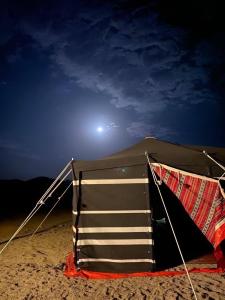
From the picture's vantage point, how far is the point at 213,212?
6.21 meters

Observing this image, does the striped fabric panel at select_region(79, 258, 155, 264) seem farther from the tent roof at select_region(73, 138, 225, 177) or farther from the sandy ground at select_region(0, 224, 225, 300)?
the tent roof at select_region(73, 138, 225, 177)

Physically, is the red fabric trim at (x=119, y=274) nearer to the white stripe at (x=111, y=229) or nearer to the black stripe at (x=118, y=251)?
the black stripe at (x=118, y=251)

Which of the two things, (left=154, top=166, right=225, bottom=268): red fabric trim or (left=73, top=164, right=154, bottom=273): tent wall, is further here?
(left=73, top=164, right=154, bottom=273): tent wall

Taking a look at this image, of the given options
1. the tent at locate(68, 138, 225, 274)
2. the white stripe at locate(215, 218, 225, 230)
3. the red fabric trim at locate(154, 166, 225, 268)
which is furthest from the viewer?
the tent at locate(68, 138, 225, 274)

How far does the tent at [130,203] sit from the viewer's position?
636cm

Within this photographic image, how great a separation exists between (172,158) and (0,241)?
7.61 meters

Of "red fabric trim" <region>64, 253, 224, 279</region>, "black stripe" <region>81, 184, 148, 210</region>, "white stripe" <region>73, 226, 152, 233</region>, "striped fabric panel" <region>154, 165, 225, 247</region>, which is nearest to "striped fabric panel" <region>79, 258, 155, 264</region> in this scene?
"red fabric trim" <region>64, 253, 224, 279</region>

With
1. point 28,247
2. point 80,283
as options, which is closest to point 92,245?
point 80,283

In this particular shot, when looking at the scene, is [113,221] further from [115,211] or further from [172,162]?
[172,162]

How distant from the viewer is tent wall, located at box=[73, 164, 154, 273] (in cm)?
641

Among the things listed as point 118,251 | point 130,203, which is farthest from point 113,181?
point 118,251

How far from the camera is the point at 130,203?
650 cm

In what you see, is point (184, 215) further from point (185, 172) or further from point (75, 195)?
point (75, 195)

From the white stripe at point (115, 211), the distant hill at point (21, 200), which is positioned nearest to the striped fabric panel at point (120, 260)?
the white stripe at point (115, 211)
